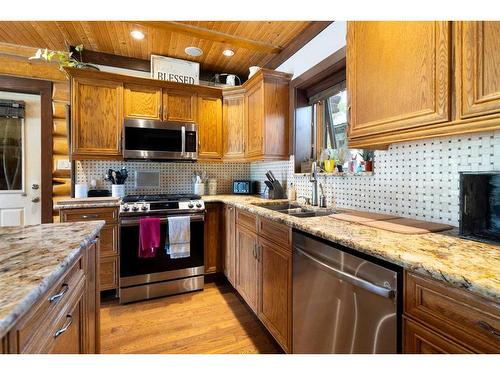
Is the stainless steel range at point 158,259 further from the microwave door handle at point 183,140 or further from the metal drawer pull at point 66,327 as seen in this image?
the metal drawer pull at point 66,327

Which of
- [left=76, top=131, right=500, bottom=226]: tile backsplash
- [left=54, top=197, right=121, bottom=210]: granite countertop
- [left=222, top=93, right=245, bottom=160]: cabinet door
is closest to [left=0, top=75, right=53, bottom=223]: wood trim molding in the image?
[left=54, top=197, right=121, bottom=210]: granite countertop

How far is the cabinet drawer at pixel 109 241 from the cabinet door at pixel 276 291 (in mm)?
1478

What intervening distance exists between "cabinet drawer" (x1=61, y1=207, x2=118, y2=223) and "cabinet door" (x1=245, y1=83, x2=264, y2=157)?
154 cm

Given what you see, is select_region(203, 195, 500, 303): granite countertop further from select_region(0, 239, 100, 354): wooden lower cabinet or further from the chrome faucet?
select_region(0, 239, 100, 354): wooden lower cabinet

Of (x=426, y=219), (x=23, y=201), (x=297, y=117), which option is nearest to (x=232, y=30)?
(x=297, y=117)

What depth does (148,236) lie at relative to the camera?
2336 mm

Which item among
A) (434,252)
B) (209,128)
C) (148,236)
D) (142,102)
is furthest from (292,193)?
(142,102)

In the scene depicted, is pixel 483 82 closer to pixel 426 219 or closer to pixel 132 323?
pixel 426 219

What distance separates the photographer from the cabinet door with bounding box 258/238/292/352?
151cm

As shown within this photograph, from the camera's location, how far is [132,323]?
2004 millimetres

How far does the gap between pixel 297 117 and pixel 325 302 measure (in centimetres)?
188

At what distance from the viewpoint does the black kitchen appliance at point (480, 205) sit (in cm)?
101

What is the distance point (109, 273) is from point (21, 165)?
177 centimetres
